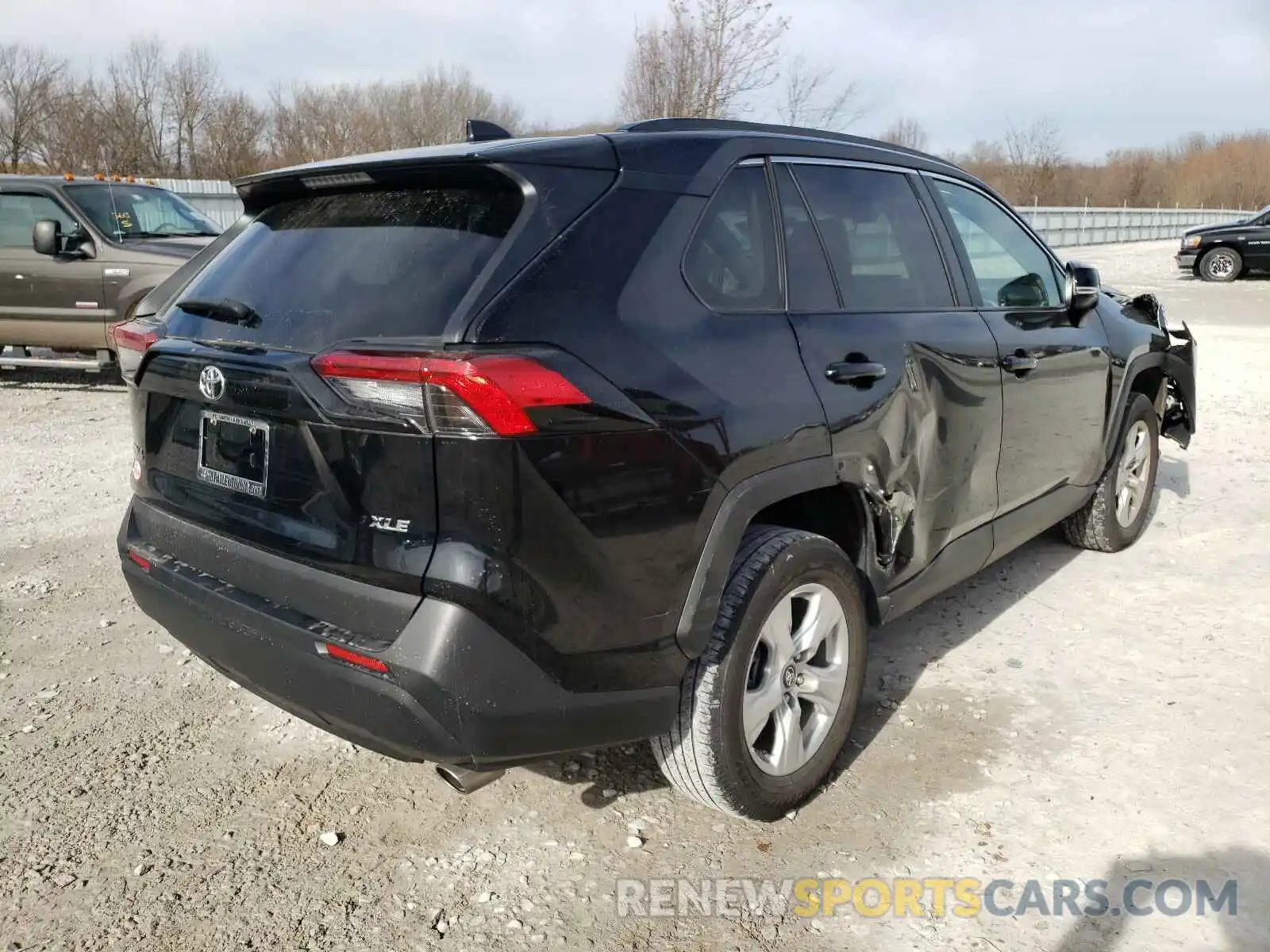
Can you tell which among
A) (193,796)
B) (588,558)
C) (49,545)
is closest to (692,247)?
(588,558)

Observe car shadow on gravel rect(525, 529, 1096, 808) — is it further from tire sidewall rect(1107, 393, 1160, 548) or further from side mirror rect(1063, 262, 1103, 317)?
side mirror rect(1063, 262, 1103, 317)

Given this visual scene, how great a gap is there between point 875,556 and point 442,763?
1503mm

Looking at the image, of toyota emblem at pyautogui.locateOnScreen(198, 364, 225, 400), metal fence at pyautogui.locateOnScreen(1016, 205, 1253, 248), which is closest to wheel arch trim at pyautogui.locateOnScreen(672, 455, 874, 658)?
toyota emblem at pyautogui.locateOnScreen(198, 364, 225, 400)

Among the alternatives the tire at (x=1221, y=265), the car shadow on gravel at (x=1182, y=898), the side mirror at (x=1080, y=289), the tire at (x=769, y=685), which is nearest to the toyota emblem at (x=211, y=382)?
the tire at (x=769, y=685)

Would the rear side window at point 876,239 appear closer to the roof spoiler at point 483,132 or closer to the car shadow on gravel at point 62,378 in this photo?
the roof spoiler at point 483,132

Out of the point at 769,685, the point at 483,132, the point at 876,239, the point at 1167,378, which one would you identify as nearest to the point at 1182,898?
the point at 769,685

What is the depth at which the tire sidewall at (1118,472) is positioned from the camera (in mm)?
4777

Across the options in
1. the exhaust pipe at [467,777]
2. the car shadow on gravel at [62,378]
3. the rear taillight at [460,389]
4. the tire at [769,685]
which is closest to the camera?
the rear taillight at [460,389]

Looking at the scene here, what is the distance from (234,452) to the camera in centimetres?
246

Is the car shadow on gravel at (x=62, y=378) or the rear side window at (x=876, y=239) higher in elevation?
the rear side window at (x=876, y=239)

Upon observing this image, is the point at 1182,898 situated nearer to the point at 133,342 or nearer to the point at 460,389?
the point at 460,389

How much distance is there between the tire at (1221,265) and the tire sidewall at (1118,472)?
19.2 metres

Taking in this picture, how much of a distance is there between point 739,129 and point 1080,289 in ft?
7.08

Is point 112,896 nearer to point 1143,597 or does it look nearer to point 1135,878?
point 1135,878
